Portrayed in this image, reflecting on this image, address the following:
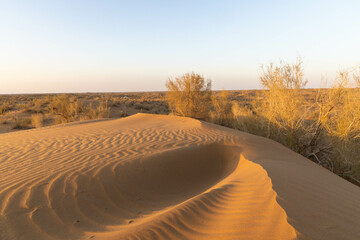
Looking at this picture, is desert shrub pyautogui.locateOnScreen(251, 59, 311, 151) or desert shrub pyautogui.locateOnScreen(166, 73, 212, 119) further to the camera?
desert shrub pyautogui.locateOnScreen(166, 73, 212, 119)

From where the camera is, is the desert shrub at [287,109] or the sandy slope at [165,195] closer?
the sandy slope at [165,195]

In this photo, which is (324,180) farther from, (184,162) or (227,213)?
(184,162)

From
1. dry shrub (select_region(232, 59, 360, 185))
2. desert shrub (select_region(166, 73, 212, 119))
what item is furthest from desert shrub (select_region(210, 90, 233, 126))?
dry shrub (select_region(232, 59, 360, 185))

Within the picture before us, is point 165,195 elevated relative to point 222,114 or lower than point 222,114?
lower

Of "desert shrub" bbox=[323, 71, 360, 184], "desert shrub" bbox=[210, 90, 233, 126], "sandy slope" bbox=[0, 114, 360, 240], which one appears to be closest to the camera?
"sandy slope" bbox=[0, 114, 360, 240]

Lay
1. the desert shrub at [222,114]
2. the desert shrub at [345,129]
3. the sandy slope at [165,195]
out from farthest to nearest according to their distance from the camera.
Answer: the desert shrub at [222,114] < the desert shrub at [345,129] < the sandy slope at [165,195]

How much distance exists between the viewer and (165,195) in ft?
13.0

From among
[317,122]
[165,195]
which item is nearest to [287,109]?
[317,122]

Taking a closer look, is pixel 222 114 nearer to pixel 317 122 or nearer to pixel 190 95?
pixel 190 95

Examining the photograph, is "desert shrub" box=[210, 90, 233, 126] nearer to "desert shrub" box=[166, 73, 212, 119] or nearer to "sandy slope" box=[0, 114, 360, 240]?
"desert shrub" box=[166, 73, 212, 119]

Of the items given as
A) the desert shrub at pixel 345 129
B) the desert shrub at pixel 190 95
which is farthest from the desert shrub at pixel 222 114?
the desert shrub at pixel 345 129

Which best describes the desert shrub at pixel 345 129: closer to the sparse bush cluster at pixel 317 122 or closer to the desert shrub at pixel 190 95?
the sparse bush cluster at pixel 317 122

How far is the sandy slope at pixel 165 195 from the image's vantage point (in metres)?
2.20

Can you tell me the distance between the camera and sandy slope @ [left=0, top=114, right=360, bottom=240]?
220 cm
